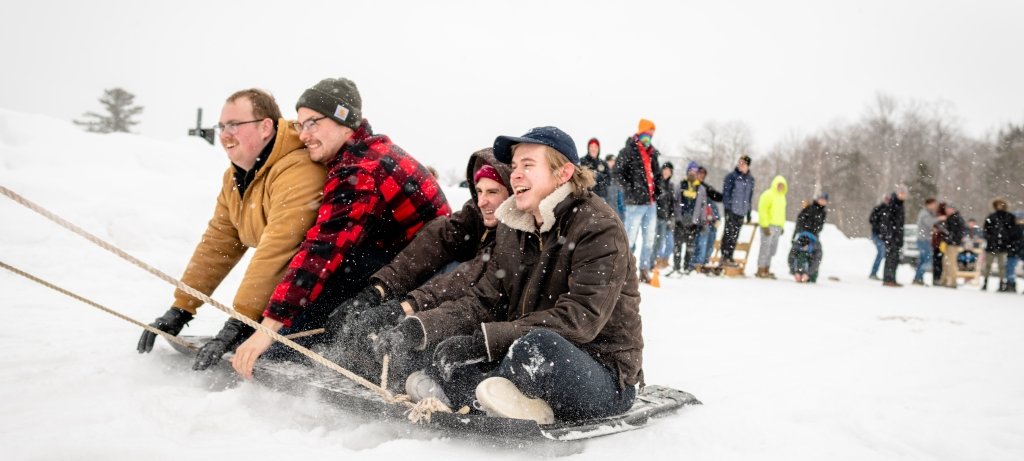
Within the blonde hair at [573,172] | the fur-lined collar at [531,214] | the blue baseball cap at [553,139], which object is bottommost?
the fur-lined collar at [531,214]

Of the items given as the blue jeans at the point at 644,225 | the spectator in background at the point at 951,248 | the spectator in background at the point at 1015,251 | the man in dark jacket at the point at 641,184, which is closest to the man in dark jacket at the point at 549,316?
the man in dark jacket at the point at 641,184

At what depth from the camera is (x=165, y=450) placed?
1.99m

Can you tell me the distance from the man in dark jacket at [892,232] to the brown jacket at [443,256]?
32.5ft

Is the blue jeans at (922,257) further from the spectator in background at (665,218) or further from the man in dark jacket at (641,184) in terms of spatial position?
the man in dark jacket at (641,184)

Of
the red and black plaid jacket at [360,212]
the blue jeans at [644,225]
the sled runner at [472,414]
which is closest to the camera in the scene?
the sled runner at [472,414]

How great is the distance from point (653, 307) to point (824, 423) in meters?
3.53

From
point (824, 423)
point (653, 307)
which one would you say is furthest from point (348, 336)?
point (653, 307)

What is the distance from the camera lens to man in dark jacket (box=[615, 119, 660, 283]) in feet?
27.0

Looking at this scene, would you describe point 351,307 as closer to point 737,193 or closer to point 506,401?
point 506,401

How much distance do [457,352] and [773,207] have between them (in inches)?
383

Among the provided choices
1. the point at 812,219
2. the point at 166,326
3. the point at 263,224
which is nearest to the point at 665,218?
the point at 812,219

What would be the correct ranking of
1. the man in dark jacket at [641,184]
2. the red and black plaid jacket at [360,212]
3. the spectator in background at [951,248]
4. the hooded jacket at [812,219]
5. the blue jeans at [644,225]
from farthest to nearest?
the spectator in background at [951,248]
the hooded jacket at [812,219]
the blue jeans at [644,225]
the man in dark jacket at [641,184]
the red and black plaid jacket at [360,212]

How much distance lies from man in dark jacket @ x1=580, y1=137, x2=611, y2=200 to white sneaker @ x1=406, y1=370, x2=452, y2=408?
6.24 meters

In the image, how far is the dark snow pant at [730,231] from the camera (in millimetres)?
10703
